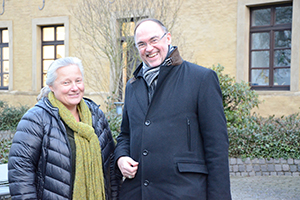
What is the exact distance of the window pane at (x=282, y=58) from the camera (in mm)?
9227

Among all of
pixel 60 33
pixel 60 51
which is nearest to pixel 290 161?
pixel 60 51

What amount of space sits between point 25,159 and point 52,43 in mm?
11051

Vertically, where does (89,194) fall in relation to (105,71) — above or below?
below

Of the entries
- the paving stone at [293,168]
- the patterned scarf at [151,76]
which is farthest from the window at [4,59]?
the patterned scarf at [151,76]

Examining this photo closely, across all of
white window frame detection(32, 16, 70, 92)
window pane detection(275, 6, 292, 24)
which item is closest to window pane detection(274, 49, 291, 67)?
window pane detection(275, 6, 292, 24)

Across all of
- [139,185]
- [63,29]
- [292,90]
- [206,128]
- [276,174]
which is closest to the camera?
[206,128]

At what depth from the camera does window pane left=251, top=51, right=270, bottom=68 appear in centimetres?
953

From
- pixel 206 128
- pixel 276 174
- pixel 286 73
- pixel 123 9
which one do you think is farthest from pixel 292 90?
pixel 206 128

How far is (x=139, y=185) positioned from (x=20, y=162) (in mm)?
756

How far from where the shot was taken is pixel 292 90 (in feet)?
29.0

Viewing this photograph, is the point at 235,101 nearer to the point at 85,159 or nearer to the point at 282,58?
the point at 282,58

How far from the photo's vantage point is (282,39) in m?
9.26

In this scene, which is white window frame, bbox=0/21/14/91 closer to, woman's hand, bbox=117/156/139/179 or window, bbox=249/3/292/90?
window, bbox=249/3/292/90

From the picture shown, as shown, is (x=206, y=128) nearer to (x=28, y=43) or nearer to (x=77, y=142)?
(x=77, y=142)
